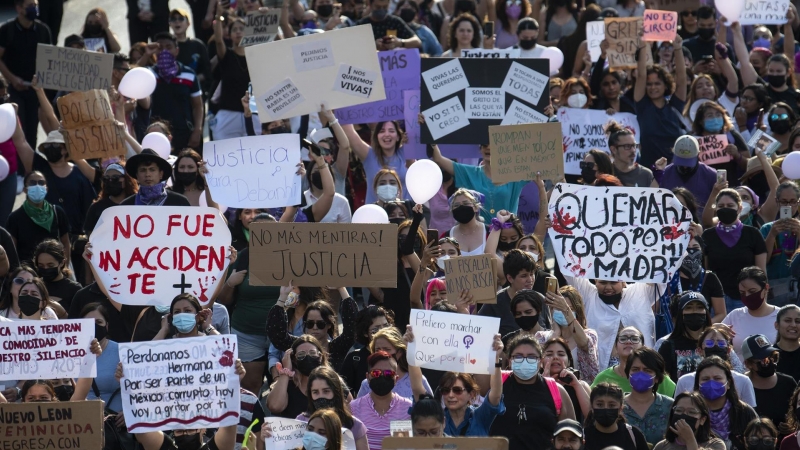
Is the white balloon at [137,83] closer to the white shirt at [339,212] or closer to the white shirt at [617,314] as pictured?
the white shirt at [339,212]

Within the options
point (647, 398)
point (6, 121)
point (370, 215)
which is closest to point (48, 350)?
point (370, 215)

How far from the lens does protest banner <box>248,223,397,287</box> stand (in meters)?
11.0

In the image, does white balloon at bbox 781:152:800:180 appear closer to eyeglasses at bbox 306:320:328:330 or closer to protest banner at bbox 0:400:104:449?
eyeglasses at bbox 306:320:328:330

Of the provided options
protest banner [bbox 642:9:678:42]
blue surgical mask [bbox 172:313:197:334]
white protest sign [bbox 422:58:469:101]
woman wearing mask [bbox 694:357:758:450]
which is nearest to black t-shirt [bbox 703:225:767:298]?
woman wearing mask [bbox 694:357:758:450]

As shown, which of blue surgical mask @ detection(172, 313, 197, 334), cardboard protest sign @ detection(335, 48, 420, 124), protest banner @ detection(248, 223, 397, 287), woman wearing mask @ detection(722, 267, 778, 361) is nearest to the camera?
blue surgical mask @ detection(172, 313, 197, 334)

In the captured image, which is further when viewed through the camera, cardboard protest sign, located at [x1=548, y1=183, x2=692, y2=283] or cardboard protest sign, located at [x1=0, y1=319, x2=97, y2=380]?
cardboard protest sign, located at [x1=548, y1=183, x2=692, y2=283]

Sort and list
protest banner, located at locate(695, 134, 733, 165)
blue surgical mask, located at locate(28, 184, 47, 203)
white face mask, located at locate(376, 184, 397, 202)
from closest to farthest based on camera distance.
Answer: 1. white face mask, located at locate(376, 184, 397, 202)
2. blue surgical mask, located at locate(28, 184, 47, 203)
3. protest banner, located at locate(695, 134, 733, 165)

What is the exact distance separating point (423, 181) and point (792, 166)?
322 cm

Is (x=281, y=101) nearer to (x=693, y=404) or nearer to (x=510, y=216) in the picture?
(x=510, y=216)

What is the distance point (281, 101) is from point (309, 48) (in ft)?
1.59

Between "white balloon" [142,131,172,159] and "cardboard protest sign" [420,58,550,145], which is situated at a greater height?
"cardboard protest sign" [420,58,550,145]

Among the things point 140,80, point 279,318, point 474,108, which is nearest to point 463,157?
point 474,108

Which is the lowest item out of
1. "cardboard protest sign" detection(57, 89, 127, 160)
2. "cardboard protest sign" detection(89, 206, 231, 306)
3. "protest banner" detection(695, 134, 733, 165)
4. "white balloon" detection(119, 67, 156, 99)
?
"cardboard protest sign" detection(89, 206, 231, 306)

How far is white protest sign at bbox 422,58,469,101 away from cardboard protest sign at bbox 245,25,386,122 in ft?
2.70
